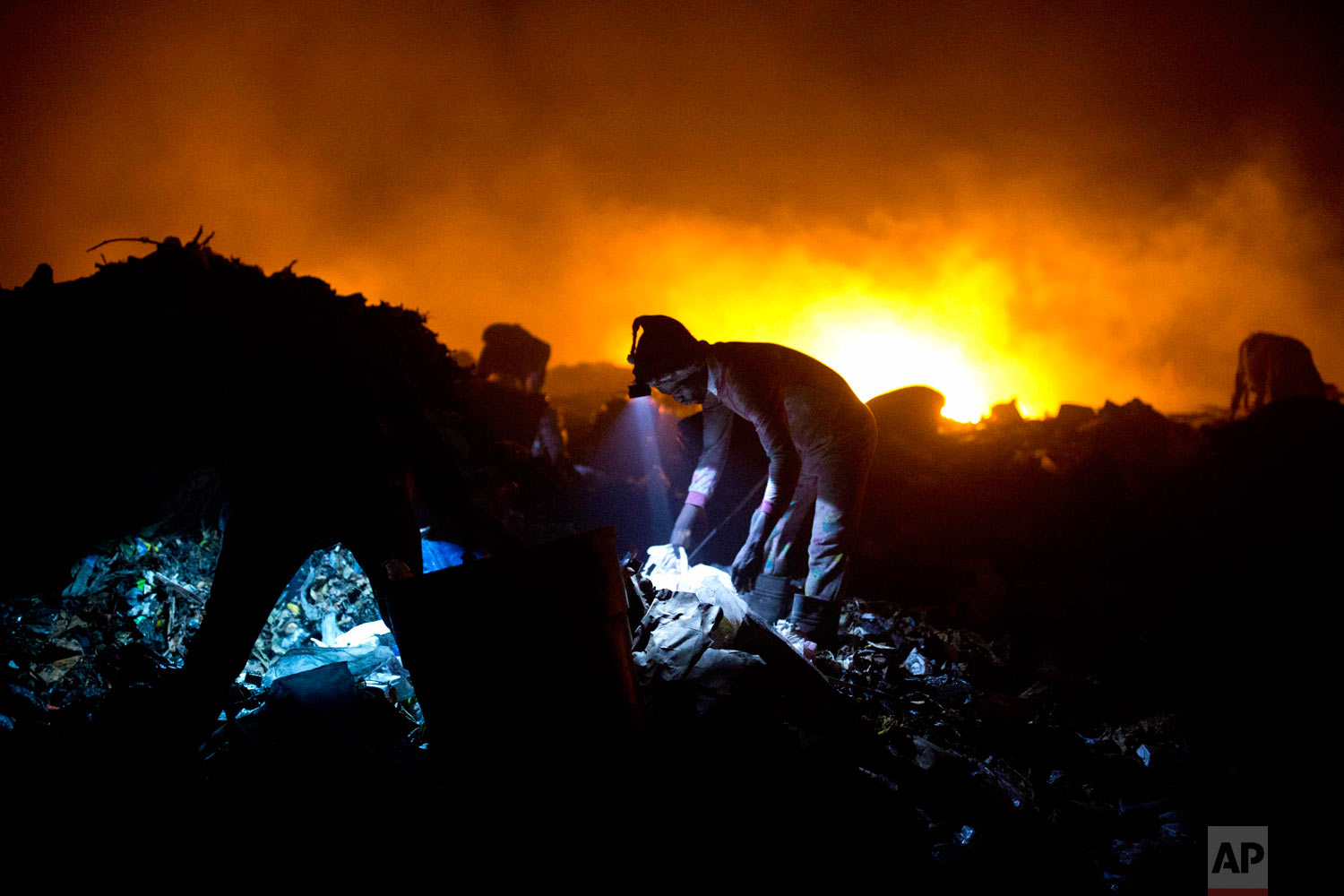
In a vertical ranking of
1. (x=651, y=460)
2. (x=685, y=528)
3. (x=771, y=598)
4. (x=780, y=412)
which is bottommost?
(x=771, y=598)

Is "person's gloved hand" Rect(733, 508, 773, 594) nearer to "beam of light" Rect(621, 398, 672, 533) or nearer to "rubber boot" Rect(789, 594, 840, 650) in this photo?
"rubber boot" Rect(789, 594, 840, 650)

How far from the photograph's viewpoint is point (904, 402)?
7.86 meters

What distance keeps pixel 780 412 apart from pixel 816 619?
1.57 m

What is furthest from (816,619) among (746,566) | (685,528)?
(685,528)

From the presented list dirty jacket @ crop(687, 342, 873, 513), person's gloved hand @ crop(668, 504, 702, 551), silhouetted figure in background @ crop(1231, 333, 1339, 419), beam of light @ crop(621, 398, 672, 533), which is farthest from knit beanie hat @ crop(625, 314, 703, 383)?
silhouetted figure in background @ crop(1231, 333, 1339, 419)

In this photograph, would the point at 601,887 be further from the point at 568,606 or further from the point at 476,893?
the point at 568,606

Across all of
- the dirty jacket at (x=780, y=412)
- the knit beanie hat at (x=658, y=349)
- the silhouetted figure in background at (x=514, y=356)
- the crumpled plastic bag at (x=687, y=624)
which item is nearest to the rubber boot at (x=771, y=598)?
the dirty jacket at (x=780, y=412)

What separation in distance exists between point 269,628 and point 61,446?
1.59 m

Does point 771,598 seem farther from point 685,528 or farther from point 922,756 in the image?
point 922,756

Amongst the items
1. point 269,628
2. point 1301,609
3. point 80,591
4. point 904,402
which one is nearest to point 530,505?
point 269,628

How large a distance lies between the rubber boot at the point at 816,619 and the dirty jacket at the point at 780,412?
761 millimetres

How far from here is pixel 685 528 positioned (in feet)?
14.7

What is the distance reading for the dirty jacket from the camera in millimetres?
4020

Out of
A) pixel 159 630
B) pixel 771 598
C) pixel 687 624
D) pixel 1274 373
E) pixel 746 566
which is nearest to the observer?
pixel 687 624
